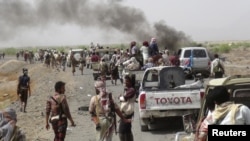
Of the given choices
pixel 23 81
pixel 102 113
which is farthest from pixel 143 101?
pixel 23 81

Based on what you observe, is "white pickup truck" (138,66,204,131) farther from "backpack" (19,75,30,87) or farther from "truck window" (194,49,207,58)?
"truck window" (194,49,207,58)

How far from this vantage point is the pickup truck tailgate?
11867 mm

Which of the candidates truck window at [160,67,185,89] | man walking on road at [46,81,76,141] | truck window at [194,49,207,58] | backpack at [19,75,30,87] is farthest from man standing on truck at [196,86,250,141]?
truck window at [194,49,207,58]

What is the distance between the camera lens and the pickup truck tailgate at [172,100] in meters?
11.9

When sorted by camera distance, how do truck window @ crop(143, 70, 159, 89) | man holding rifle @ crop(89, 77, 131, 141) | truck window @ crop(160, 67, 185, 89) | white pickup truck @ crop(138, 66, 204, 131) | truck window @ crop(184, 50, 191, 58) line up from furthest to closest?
1. truck window @ crop(184, 50, 191, 58)
2. truck window @ crop(143, 70, 159, 89)
3. truck window @ crop(160, 67, 185, 89)
4. white pickup truck @ crop(138, 66, 204, 131)
5. man holding rifle @ crop(89, 77, 131, 141)

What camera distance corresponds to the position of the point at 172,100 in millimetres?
11938

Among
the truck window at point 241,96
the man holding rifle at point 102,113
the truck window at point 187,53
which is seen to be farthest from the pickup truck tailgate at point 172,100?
the truck window at point 187,53

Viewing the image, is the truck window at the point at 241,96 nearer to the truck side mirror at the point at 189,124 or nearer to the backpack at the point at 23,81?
the truck side mirror at the point at 189,124

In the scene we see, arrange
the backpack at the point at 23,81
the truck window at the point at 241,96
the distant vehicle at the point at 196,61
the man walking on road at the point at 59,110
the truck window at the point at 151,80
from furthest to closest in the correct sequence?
the distant vehicle at the point at 196,61 < the backpack at the point at 23,81 < the truck window at the point at 151,80 < the man walking on road at the point at 59,110 < the truck window at the point at 241,96

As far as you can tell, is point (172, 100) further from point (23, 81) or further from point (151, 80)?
point (23, 81)

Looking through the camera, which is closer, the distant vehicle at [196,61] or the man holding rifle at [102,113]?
the man holding rifle at [102,113]

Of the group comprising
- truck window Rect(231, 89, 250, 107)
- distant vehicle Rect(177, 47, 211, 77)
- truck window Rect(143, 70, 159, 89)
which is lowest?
distant vehicle Rect(177, 47, 211, 77)

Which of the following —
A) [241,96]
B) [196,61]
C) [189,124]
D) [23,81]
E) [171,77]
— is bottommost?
[196,61]

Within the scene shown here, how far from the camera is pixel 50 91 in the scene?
26.0 m
